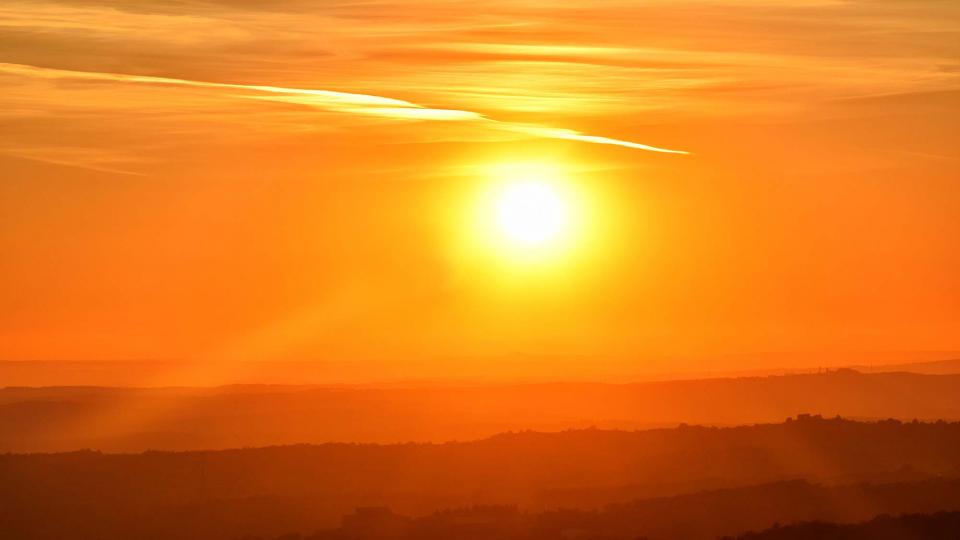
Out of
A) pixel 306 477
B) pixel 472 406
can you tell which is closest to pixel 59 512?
pixel 306 477

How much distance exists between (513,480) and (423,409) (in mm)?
75064

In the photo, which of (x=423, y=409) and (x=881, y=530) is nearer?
(x=881, y=530)

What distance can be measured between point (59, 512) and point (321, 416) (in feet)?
232

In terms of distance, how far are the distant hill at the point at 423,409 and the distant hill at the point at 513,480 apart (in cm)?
3211

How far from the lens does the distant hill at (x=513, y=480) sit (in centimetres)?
5753

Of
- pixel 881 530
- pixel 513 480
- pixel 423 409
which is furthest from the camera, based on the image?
pixel 423 409

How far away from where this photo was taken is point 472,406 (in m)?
151

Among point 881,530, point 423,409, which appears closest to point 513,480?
point 881,530

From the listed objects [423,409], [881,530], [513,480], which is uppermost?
[423,409]

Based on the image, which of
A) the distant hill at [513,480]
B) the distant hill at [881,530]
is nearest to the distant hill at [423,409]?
the distant hill at [513,480]

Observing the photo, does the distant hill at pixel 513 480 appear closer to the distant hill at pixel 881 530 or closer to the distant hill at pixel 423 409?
the distant hill at pixel 881 530

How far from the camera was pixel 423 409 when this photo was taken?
146m

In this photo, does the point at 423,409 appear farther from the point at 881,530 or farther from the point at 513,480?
the point at 881,530

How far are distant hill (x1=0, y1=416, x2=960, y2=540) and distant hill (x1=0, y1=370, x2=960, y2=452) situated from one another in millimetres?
32105
